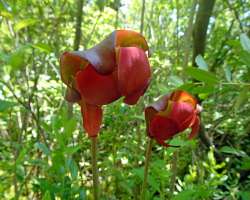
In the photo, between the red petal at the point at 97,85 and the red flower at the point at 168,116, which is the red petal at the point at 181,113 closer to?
the red flower at the point at 168,116

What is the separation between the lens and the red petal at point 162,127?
584 millimetres

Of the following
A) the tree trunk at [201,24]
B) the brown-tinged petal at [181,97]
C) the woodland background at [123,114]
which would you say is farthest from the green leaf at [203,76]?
the tree trunk at [201,24]

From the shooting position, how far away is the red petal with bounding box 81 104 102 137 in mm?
557

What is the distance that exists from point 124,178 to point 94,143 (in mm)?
481

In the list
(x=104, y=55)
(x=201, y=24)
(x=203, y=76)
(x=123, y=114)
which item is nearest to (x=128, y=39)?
(x=104, y=55)

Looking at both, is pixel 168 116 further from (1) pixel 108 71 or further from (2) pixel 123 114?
(2) pixel 123 114

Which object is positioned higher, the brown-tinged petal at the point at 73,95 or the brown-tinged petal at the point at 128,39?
the brown-tinged petal at the point at 128,39

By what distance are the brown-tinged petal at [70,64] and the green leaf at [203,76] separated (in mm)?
369

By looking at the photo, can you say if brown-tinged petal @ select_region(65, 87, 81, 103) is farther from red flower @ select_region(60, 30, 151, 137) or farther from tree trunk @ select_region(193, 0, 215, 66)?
tree trunk @ select_region(193, 0, 215, 66)

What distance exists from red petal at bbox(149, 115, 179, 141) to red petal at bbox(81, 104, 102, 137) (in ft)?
0.26

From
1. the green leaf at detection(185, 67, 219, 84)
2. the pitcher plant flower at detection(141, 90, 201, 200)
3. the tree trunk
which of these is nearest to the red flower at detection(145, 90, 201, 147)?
the pitcher plant flower at detection(141, 90, 201, 200)

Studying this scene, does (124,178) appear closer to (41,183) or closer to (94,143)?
(41,183)

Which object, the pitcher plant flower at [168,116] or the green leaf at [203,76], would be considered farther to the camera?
the green leaf at [203,76]

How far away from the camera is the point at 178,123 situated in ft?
1.94
